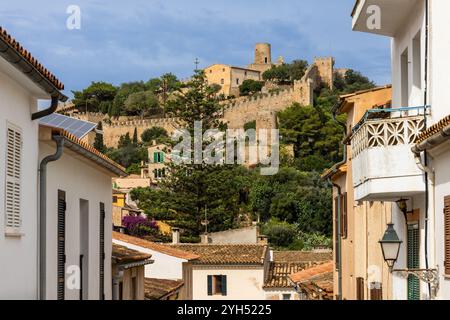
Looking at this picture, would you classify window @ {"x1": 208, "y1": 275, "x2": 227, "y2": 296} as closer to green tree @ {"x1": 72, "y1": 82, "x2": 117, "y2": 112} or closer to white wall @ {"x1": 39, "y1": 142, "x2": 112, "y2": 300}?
white wall @ {"x1": 39, "y1": 142, "x2": 112, "y2": 300}

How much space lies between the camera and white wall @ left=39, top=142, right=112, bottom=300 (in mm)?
13336

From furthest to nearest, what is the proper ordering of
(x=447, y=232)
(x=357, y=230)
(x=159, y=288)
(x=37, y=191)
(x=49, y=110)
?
(x=159, y=288)
(x=357, y=230)
(x=37, y=191)
(x=49, y=110)
(x=447, y=232)

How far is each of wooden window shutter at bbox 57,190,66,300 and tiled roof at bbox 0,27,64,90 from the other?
284 centimetres

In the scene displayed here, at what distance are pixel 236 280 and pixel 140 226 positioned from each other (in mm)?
23242

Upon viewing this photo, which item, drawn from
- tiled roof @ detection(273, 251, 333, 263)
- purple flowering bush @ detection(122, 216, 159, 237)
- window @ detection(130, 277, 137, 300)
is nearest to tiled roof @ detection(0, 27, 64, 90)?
window @ detection(130, 277, 137, 300)

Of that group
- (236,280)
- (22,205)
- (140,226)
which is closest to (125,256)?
(22,205)

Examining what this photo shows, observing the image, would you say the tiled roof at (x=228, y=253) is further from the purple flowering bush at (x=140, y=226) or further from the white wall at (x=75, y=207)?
the white wall at (x=75, y=207)

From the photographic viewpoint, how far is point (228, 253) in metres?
47.1

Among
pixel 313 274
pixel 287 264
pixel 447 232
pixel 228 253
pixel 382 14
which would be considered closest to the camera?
pixel 447 232

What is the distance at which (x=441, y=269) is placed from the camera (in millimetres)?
10953

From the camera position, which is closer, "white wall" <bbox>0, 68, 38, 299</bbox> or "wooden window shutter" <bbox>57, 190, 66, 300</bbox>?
"white wall" <bbox>0, 68, 38, 299</bbox>

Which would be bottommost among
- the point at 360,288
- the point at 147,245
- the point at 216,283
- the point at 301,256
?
the point at 216,283

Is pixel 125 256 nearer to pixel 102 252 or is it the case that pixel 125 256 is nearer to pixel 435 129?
pixel 102 252

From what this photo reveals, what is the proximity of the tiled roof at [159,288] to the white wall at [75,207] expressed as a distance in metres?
5.18
